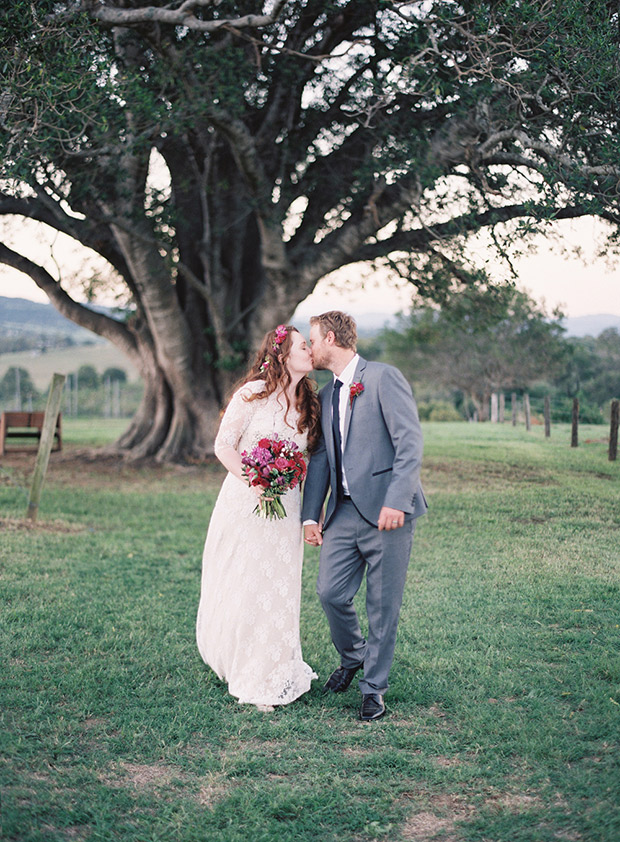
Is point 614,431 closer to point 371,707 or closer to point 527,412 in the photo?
point 527,412

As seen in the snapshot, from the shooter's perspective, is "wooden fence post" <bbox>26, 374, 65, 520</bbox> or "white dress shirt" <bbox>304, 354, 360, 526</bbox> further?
"wooden fence post" <bbox>26, 374, 65, 520</bbox>

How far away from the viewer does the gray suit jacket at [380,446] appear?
4.50 meters

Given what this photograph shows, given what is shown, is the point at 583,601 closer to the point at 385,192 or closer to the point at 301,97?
the point at 385,192

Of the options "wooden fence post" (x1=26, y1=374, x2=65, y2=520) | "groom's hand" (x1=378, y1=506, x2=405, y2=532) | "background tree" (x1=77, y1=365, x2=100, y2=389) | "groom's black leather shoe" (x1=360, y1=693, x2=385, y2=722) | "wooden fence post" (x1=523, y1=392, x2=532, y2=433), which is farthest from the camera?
"background tree" (x1=77, y1=365, x2=100, y2=389)

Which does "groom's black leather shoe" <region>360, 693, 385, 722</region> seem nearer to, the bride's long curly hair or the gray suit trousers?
the gray suit trousers

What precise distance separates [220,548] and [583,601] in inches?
141

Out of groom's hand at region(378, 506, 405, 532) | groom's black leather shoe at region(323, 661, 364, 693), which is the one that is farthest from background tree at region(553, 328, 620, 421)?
groom's hand at region(378, 506, 405, 532)

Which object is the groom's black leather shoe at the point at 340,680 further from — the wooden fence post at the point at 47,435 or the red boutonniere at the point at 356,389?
the wooden fence post at the point at 47,435

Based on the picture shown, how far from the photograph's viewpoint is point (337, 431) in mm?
4859

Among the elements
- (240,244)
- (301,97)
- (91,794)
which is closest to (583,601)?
(91,794)

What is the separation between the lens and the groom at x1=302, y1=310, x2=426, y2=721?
4.57m

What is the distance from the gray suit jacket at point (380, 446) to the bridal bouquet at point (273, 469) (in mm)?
207

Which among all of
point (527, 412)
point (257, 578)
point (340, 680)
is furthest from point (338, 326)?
point (527, 412)

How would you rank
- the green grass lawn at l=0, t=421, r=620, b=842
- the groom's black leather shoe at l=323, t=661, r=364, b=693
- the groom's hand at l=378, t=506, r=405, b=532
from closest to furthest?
the green grass lawn at l=0, t=421, r=620, b=842 → the groom's hand at l=378, t=506, r=405, b=532 → the groom's black leather shoe at l=323, t=661, r=364, b=693
